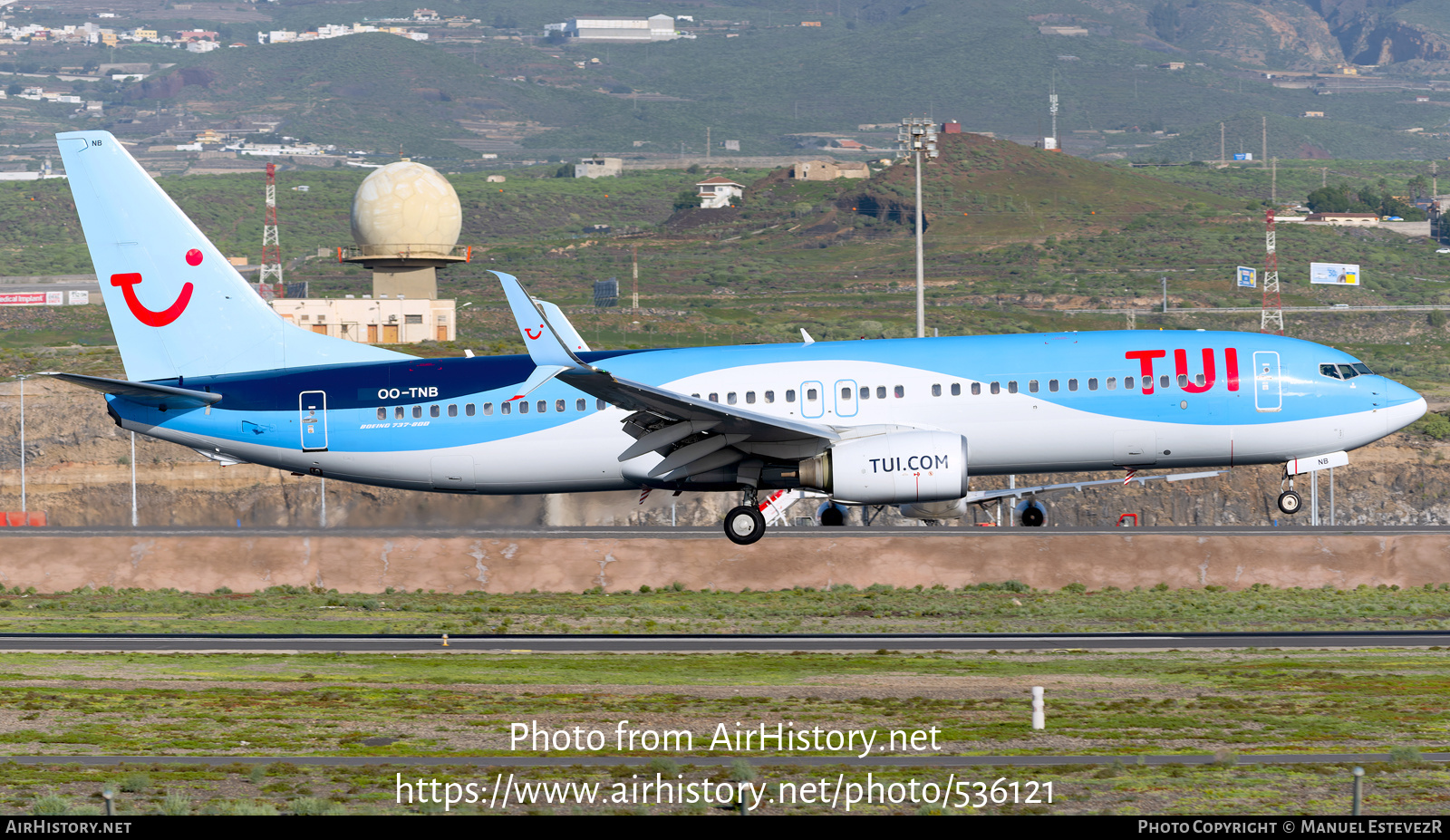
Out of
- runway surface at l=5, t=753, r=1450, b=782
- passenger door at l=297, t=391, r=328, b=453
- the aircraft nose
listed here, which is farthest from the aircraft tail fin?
the aircraft nose

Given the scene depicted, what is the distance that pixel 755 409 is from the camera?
122 ft

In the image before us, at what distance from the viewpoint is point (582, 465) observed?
38281 mm

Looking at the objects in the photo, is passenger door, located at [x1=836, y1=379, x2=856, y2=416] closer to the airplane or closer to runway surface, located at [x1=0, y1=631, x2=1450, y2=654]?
the airplane

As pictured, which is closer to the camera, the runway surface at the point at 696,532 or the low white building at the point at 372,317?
the runway surface at the point at 696,532

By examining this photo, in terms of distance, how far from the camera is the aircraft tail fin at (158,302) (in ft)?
132

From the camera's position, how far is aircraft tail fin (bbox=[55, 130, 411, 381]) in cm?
4038

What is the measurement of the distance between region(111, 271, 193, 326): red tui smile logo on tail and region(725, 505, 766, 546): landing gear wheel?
15369 mm

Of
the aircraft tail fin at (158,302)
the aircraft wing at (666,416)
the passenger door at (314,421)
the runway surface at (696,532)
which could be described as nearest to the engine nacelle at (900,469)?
the aircraft wing at (666,416)

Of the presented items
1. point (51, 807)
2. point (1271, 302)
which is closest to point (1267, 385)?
point (51, 807)

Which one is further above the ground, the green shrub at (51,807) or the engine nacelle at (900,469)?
the engine nacelle at (900,469)

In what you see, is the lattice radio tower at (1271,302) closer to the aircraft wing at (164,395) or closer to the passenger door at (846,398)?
the passenger door at (846,398)

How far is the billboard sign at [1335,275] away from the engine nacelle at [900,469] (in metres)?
154

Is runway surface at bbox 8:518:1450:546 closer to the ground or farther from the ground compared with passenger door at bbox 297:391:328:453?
closer to the ground
